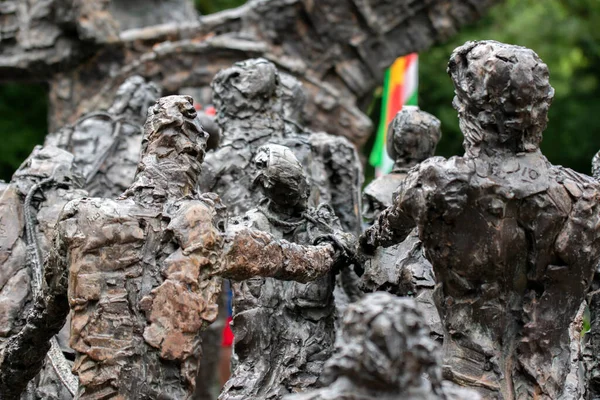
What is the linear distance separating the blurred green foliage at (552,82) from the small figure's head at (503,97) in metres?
13.6

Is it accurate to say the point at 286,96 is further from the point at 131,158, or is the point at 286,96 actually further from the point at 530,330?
the point at 530,330

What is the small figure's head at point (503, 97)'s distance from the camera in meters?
5.82

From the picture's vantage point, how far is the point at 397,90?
17.8 metres

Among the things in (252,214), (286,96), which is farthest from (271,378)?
(286,96)

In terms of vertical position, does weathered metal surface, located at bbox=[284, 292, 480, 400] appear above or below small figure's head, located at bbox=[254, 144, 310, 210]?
below

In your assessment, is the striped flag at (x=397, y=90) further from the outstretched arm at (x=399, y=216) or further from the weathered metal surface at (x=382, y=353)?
the weathered metal surface at (x=382, y=353)

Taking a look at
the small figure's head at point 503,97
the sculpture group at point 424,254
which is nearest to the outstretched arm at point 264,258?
the sculpture group at point 424,254

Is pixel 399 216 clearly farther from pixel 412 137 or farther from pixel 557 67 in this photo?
pixel 557 67

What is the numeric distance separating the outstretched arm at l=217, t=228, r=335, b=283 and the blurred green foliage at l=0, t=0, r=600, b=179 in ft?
42.8

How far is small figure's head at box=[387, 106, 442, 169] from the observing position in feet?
26.6

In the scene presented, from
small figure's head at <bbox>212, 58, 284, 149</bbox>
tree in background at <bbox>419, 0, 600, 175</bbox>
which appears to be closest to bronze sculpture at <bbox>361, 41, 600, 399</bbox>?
small figure's head at <bbox>212, 58, 284, 149</bbox>

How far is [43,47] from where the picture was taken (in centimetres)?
1672

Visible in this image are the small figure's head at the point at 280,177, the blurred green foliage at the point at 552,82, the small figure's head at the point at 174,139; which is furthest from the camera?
the blurred green foliage at the point at 552,82

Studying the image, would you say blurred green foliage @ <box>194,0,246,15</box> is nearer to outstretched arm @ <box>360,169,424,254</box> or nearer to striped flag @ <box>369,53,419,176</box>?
striped flag @ <box>369,53,419,176</box>
